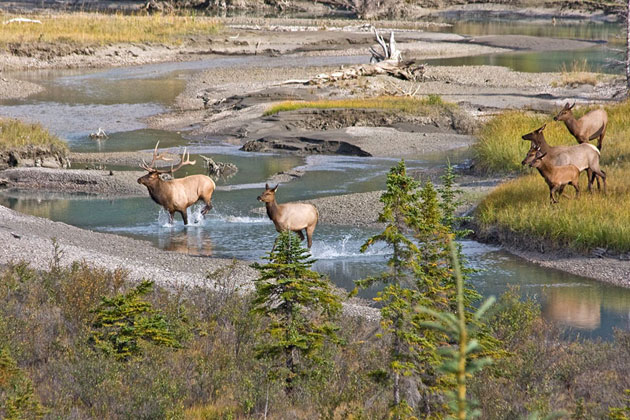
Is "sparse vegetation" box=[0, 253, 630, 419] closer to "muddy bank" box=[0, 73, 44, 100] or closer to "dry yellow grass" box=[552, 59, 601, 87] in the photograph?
"muddy bank" box=[0, 73, 44, 100]

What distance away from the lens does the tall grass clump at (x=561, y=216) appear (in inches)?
683

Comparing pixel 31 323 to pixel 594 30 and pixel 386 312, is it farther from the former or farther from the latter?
pixel 594 30

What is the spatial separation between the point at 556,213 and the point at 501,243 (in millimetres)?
1248

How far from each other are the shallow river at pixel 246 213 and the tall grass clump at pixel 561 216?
0.84 metres

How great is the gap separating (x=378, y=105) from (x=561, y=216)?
1827cm

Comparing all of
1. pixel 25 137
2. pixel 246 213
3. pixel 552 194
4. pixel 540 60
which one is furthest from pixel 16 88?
pixel 552 194

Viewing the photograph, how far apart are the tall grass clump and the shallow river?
837 mm

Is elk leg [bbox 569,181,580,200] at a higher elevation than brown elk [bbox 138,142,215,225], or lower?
higher

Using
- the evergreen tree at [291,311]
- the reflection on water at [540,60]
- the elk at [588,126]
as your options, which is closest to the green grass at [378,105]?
the elk at [588,126]

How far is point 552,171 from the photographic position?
18172 millimetres

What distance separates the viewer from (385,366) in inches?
342

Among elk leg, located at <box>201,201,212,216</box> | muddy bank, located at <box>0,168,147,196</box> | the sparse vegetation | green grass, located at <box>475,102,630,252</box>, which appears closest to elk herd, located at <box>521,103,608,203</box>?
green grass, located at <box>475,102,630,252</box>

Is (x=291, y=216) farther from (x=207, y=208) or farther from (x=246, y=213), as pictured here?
(x=246, y=213)

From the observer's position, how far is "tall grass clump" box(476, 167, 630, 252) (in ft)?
56.9
